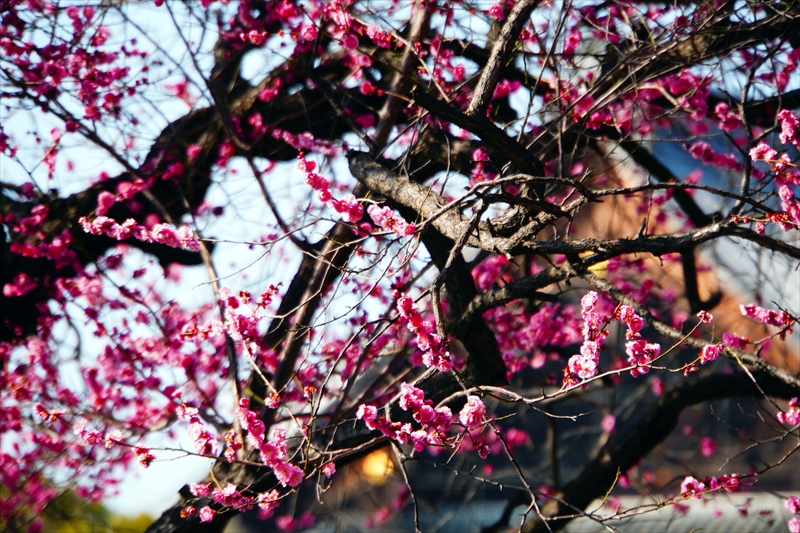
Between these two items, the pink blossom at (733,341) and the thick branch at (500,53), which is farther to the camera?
the pink blossom at (733,341)

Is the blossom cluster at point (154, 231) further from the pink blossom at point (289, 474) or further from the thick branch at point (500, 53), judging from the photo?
the thick branch at point (500, 53)

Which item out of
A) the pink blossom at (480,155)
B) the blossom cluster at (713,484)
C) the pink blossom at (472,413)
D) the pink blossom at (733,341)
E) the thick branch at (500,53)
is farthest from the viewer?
the pink blossom at (480,155)

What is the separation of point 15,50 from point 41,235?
135 centimetres

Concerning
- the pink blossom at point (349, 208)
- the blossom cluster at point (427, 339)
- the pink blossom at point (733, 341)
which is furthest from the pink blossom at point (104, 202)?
the pink blossom at point (733, 341)

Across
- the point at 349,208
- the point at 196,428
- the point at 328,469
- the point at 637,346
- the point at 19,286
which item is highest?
the point at 19,286

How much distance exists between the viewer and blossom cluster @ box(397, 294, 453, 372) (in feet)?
10.7

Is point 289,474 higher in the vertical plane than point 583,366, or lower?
higher

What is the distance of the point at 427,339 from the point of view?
10.9ft

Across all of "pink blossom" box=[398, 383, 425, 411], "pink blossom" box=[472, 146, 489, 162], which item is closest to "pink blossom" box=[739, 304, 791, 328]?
"pink blossom" box=[472, 146, 489, 162]

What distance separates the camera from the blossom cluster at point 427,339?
325 centimetres

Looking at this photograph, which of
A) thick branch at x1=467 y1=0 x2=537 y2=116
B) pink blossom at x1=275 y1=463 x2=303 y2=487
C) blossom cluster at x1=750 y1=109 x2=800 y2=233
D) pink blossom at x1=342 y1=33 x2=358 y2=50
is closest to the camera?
thick branch at x1=467 y1=0 x2=537 y2=116

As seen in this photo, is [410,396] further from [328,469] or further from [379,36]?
[379,36]

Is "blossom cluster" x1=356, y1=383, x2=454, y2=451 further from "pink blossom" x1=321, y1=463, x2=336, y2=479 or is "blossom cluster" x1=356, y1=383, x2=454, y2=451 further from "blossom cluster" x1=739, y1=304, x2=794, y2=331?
"blossom cluster" x1=739, y1=304, x2=794, y2=331

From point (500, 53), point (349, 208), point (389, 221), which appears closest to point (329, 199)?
point (349, 208)
